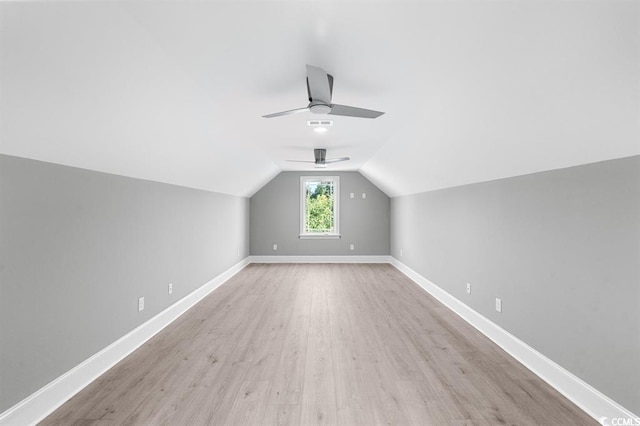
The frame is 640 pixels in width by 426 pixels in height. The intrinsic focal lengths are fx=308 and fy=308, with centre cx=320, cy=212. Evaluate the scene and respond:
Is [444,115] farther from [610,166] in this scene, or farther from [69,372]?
[69,372]

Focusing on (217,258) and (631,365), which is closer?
(631,365)

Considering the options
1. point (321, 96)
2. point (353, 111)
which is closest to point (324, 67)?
point (321, 96)

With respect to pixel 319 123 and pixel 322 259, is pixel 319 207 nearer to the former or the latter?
pixel 322 259

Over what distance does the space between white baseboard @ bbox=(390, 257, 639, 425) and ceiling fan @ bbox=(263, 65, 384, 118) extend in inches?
92.9

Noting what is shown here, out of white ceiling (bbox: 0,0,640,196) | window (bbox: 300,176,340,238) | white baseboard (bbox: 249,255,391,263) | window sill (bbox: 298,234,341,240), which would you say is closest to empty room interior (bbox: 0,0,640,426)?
white ceiling (bbox: 0,0,640,196)

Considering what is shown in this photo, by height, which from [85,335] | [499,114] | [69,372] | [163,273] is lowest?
[69,372]

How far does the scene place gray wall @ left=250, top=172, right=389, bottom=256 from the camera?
25.5ft

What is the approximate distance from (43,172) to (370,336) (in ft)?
10.1

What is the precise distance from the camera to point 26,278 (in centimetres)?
191

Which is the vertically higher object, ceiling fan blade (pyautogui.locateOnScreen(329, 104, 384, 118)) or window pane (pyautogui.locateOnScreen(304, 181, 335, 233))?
ceiling fan blade (pyautogui.locateOnScreen(329, 104, 384, 118))

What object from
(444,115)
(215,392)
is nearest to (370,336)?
(215,392)

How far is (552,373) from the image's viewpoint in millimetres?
2340

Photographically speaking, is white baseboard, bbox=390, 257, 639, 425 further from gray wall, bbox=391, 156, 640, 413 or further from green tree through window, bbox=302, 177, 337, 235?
green tree through window, bbox=302, 177, 337, 235

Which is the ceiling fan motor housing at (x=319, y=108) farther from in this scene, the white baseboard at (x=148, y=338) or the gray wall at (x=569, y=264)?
the white baseboard at (x=148, y=338)
